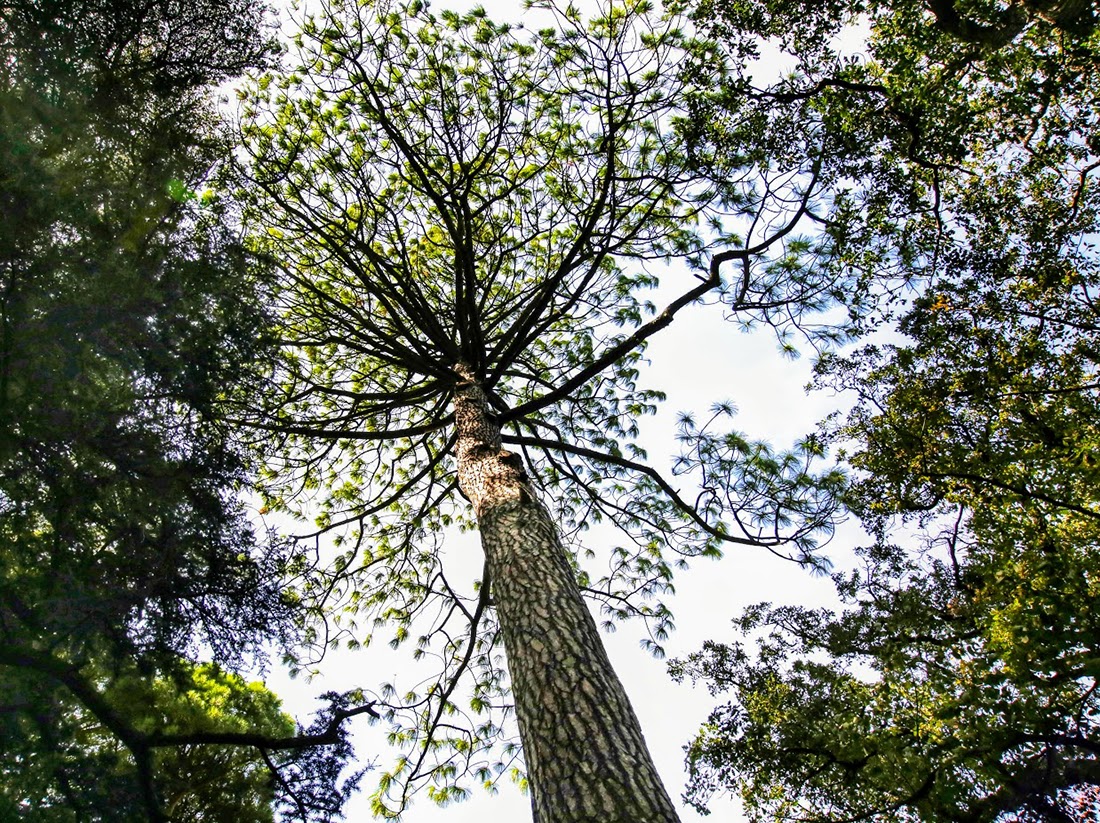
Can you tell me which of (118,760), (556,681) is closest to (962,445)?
(556,681)

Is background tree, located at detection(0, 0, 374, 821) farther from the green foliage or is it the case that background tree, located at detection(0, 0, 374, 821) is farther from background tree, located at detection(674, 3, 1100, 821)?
background tree, located at detection(674, 3, 1100, 821)

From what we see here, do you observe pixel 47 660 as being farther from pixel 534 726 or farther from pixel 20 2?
pixel 20 2

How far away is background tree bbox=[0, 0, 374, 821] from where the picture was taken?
2879mm

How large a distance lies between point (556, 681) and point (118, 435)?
2598mm

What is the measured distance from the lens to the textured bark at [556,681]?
2.20 meters

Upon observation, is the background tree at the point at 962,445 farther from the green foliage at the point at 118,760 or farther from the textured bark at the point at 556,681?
the green foliage at the point at 118,760

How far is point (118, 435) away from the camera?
3160mm

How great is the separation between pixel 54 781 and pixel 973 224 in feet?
25.4

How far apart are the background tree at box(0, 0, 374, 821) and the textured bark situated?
155cm

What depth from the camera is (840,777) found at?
17.7 ft

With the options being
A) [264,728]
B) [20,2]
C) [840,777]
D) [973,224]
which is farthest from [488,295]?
[840,777]

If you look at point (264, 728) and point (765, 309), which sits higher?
point (765, 309)

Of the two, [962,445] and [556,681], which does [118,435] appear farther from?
[962,445]

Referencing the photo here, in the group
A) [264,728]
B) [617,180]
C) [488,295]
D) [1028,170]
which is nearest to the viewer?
[1028,170]
